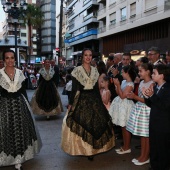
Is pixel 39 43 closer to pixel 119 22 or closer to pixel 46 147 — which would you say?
pixel 119 22

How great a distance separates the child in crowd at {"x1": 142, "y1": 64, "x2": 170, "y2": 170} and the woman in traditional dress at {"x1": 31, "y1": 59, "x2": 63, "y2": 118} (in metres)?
5.06

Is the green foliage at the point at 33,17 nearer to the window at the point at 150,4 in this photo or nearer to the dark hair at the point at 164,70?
the window at the point at 150,4

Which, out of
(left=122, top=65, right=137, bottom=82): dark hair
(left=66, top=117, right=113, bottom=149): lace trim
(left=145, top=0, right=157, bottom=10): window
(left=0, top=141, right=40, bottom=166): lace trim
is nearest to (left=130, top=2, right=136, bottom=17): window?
(left=145, top=0, right=157, bottom=10): window

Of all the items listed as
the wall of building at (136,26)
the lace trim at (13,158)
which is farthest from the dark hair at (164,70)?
the wall of building at (136,26)

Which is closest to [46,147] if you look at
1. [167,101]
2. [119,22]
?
[167,101]

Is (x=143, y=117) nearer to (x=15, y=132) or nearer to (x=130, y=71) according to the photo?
(x=130, y=71)

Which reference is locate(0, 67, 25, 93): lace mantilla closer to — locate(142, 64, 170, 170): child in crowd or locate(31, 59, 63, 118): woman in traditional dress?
locate(142, 64, 170, 170): child in crowd

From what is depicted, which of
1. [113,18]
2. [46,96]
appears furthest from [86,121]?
[113,18]

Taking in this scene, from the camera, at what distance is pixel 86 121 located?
4.52 m

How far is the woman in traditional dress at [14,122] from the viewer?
4.07 meters

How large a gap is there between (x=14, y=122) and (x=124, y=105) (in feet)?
6.87

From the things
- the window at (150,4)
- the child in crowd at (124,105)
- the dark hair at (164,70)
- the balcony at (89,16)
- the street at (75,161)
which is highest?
the balcony at (89,16)

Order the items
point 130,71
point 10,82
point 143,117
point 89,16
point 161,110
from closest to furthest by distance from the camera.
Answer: point 161,110 < point 10,82 < point 143,117 < point 130,71 < point 89,16

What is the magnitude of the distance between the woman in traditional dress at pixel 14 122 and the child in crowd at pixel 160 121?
1916mm
